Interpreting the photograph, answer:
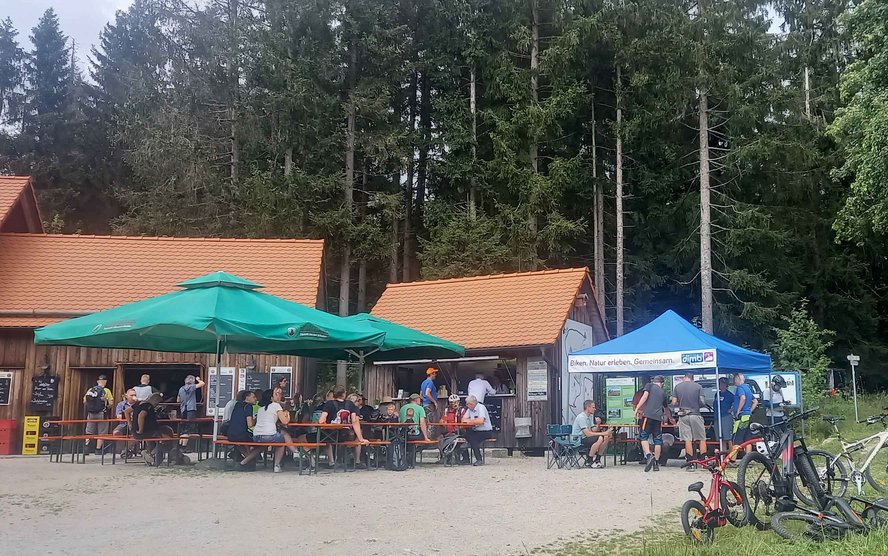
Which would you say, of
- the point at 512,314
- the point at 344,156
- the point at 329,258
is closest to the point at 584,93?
the point at 344,156

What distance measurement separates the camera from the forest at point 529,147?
28344 mm

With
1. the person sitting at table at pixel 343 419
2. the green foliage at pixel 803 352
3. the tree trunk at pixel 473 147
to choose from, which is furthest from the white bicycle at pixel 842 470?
the tree trunk at pixel 473 147

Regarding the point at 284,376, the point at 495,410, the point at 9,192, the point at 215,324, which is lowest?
the point at 495,410

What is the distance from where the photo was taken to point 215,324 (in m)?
11.0

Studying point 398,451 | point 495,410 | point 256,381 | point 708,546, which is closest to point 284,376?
point 256,381

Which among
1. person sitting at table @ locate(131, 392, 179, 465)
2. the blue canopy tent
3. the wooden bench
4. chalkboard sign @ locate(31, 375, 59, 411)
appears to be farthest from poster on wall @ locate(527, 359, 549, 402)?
chalkboard sign @ locate(31, 375, 59, 411)

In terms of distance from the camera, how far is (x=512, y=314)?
1853cm

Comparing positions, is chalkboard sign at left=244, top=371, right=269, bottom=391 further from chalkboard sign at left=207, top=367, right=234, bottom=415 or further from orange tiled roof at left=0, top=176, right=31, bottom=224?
orange tiled roof at left=0, top=176, right=31, bottom=224

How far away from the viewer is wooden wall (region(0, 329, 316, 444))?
679 inches

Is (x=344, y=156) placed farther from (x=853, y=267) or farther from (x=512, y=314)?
(x=853, y=267)

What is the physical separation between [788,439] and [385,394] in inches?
489

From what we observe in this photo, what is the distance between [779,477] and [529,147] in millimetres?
23851

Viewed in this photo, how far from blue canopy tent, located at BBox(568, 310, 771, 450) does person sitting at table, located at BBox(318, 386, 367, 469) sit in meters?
4.22

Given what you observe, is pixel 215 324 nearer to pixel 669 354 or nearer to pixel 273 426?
pixel 273 426
